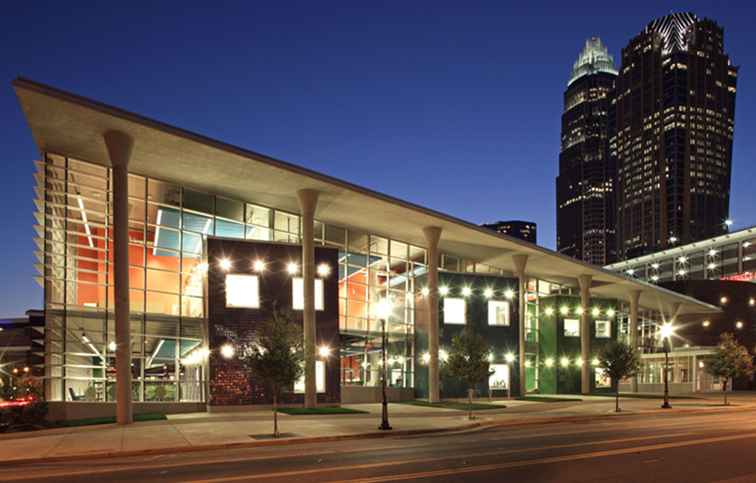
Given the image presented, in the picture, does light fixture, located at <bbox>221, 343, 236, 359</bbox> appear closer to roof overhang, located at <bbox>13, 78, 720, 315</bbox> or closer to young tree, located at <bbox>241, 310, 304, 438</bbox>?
roof overhang, located at <bbox>13, 78, 720, 315</bbox>

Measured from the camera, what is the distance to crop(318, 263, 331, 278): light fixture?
40469 millimetres

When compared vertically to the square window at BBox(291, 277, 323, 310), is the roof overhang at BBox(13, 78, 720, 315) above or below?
above

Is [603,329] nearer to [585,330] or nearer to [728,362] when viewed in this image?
[585,330]

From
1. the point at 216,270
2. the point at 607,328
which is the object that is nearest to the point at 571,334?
the point at 607,328

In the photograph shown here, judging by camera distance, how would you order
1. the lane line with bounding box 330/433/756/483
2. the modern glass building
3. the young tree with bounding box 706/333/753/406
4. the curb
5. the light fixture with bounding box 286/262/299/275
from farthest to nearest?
the young tree with bounding box 706/333/753/406, the light fixture with bounding box 286/262/299/275, the modern glass building, the curb, the lane line with bounding box 330/433/756/483

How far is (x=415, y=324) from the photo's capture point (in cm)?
4778

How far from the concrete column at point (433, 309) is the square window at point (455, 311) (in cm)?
307

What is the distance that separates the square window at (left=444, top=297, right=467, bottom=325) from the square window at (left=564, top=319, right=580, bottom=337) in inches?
479

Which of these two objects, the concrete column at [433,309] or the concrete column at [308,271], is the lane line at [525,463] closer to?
the concrete column at [308,271]

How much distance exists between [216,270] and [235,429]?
40.2 ft

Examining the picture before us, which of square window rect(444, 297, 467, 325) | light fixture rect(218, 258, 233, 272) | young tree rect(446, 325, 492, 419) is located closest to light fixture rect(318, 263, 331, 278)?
light fixture rect(218, 258, 233, 272)

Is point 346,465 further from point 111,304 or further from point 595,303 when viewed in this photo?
point 595,303

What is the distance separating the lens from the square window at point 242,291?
37281 mm

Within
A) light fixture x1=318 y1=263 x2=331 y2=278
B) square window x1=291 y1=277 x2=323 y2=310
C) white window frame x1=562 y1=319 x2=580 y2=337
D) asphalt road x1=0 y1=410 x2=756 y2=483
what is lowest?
asphalt road x1=0 y1=410 x2=756 y2=483
